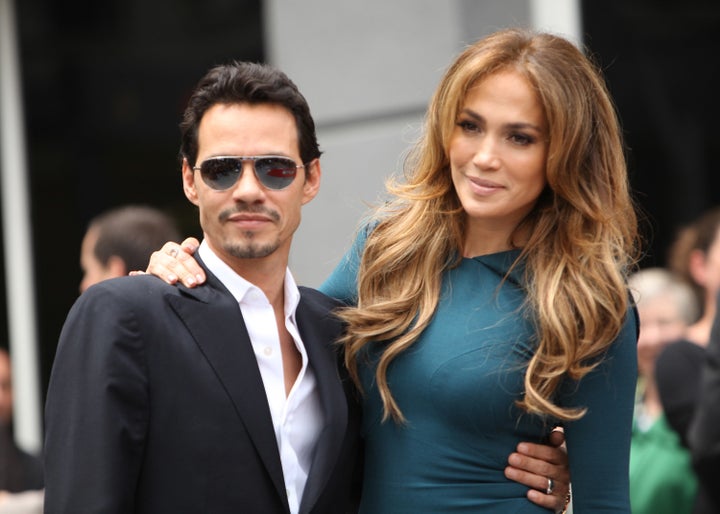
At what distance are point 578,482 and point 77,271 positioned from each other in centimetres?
549

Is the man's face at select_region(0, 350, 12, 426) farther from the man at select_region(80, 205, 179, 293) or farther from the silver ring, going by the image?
the silver ring

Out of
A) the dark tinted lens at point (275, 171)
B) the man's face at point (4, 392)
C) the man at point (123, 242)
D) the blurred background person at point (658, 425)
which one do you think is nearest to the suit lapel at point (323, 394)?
the dark tinted lens at point (275, 171)

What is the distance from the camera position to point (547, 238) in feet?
10.5

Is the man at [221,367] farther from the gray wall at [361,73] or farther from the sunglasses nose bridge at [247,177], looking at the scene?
the gray wall at [361,73]

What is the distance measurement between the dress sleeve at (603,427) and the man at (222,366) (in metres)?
0.14

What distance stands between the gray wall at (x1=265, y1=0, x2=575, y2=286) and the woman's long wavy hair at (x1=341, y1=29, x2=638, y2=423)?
2.38 metres

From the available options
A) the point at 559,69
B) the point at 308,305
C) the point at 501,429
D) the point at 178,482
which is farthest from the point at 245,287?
the point at 559,69

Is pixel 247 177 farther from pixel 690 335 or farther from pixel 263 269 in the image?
pixel 690 335

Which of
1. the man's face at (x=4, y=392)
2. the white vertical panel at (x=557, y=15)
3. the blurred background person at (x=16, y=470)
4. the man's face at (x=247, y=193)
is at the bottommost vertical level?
the blurred background person at (x=16, y=470)

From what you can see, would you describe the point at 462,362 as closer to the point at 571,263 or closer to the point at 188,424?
the point at 571,263

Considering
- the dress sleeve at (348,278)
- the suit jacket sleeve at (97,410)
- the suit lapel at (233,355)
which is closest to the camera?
the suit jacket sleeve at (97,410)

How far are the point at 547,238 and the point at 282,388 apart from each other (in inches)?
31.0

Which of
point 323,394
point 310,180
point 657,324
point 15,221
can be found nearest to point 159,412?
point 323,394

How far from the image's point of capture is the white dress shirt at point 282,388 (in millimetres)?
2809
